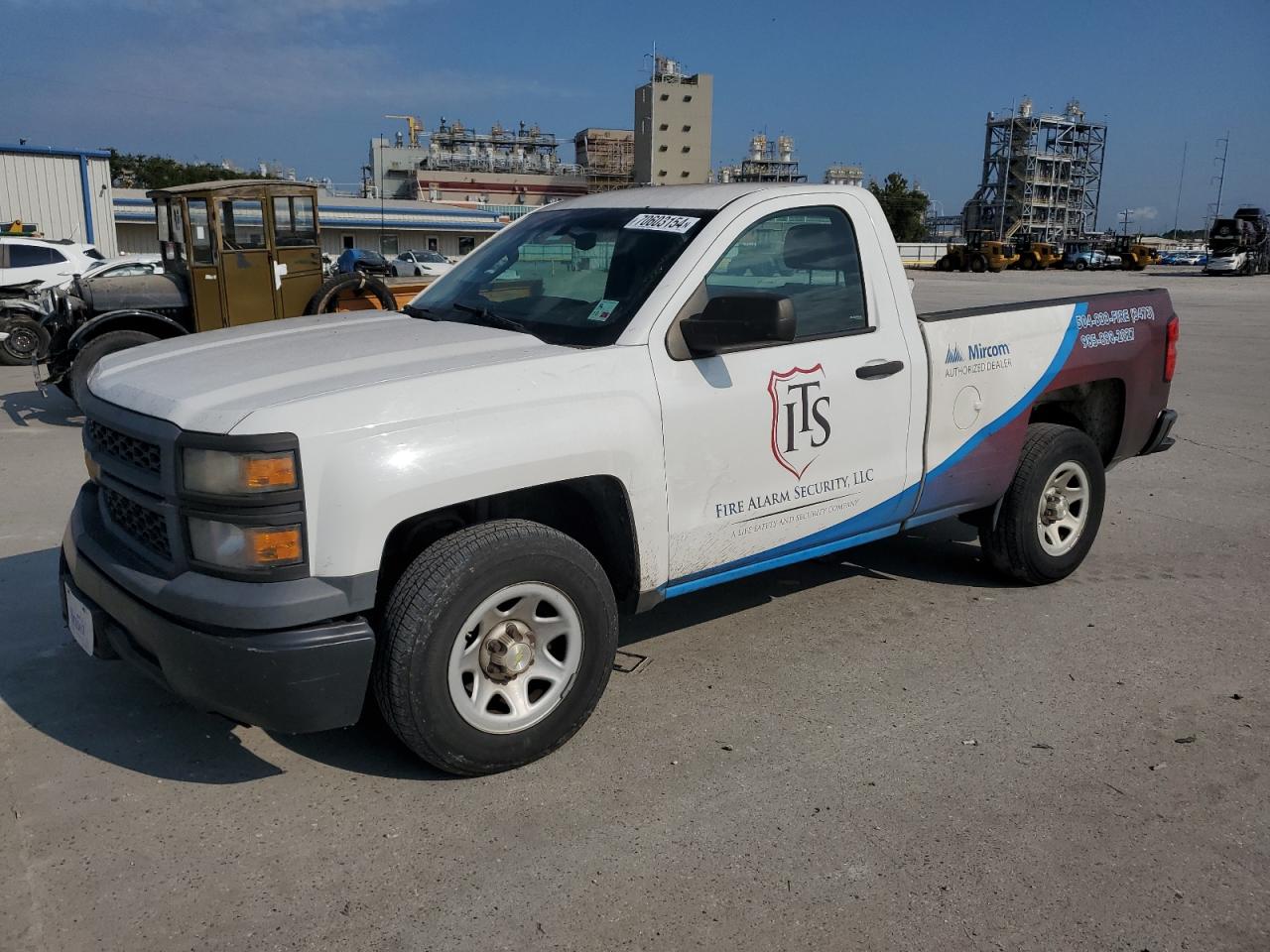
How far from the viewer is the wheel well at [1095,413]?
5.46 meters

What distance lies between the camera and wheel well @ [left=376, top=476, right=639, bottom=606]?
341cm

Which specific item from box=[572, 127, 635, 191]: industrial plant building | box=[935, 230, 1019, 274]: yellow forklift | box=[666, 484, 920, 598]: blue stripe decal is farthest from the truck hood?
box=[572, 127, 635, 191]: industrial plant building

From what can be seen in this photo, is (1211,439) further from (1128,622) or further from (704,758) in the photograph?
(704,758)

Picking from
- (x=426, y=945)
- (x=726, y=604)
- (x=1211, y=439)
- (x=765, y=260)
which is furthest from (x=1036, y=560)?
(x=1211, y=439)

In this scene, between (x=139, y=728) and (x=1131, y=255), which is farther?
(x=1131, y=255)

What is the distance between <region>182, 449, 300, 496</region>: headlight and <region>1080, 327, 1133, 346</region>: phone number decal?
394 centimetres

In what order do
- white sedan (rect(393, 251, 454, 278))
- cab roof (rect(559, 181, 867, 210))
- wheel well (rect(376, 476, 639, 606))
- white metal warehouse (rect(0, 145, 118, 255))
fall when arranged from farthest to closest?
1. white sedan (rect(393, 251, 454, 278))
2. white metal warehouse (rect(0, 145, 118, 255))
3. cab roof (rect(559, 181, 867, 210))
4. wheel well (rect(376, 476, 639, 606))

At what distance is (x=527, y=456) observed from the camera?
319 centimetres

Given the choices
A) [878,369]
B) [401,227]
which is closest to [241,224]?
[878,369]

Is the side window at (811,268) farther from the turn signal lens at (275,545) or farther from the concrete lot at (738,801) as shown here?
the turn signal lens at (275,545)

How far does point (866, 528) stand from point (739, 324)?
4.32 feet

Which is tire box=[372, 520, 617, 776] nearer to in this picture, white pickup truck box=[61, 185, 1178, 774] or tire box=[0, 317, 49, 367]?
white pickup truck box=[61, 185, 1178, 774]

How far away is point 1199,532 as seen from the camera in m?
6.31

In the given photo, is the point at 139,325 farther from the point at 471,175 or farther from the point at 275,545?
the point at 471,175
